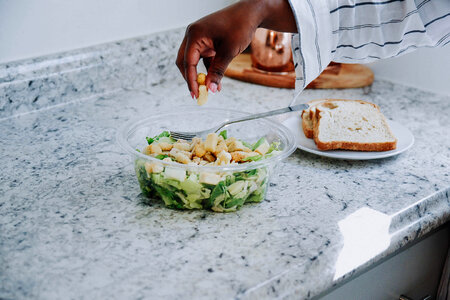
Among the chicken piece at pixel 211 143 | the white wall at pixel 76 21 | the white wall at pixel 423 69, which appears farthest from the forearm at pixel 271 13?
the white wall at pixel 423 69

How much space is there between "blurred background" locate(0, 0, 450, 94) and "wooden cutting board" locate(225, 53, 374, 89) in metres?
0.12

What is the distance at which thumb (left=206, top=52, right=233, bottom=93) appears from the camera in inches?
29.6

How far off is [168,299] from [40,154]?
497 millimetres

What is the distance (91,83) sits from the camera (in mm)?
1241

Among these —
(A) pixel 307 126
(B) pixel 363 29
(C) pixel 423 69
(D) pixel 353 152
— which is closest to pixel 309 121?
(A) pixel 307 126

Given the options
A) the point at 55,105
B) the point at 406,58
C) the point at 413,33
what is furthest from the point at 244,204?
the point at 406,58

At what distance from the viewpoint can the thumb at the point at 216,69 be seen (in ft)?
2.47

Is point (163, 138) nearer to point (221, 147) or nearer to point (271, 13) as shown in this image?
point (221, 147)

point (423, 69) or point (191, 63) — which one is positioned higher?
point (191, 63)

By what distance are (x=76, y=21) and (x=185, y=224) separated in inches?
26.6

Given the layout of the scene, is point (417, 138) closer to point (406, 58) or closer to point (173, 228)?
point (406, 58)

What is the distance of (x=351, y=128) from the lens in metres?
1.05

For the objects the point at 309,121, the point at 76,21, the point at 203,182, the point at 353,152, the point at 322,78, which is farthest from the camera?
the point at 322,78

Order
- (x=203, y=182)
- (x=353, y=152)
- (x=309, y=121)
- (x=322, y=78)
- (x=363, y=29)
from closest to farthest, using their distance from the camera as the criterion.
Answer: (x=203, y=182)
(x=363, y=29)
(x=353, y=152)
(x=309, y=121)
(x=322, y=78)
